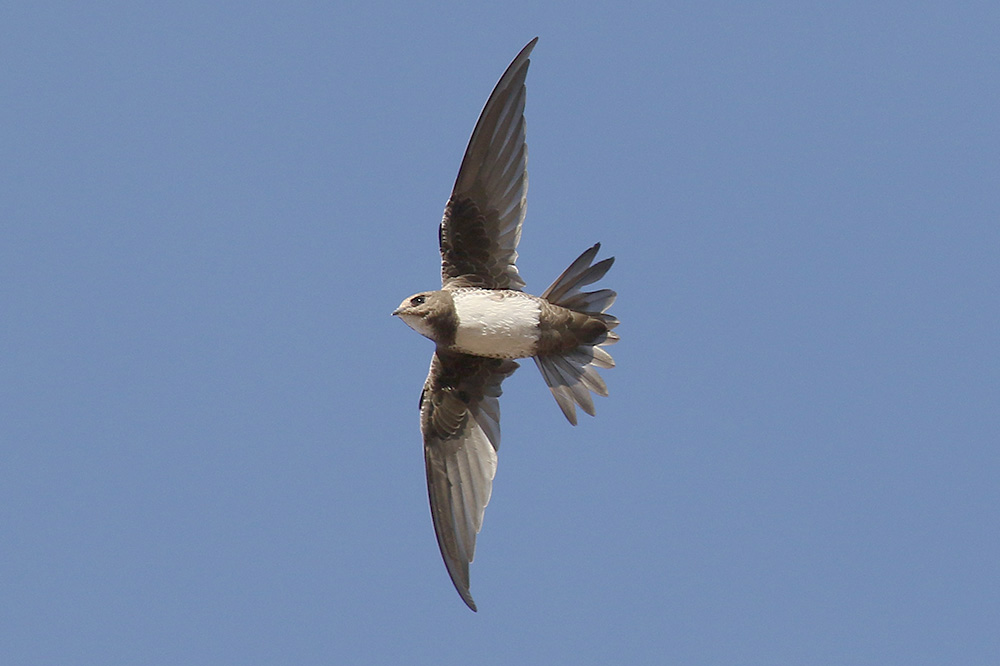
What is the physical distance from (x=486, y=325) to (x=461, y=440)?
29.1 inches

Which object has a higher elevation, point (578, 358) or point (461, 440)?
point (578, 358)

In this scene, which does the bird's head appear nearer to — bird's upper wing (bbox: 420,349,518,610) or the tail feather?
bird's upper wing (bbox: 420,349,518,610)

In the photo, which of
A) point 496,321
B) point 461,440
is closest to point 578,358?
point 496,321

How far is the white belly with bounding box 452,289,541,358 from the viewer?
6.55 m

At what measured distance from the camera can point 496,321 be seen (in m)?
6.55

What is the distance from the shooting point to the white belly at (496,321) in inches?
258

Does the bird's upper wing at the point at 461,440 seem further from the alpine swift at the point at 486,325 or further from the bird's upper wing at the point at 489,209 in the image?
the bird's upper wing at the point at 489,209

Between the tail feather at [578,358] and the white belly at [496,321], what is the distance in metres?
0.13

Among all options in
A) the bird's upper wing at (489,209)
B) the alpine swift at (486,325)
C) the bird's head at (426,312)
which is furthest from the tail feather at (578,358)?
the bird's head at (426,312)

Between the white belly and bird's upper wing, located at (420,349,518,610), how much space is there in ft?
0.93

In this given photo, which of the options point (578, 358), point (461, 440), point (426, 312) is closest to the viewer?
point (426, 312)

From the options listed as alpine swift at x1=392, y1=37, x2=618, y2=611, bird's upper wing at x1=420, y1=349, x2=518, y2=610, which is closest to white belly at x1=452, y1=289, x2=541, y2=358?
alpine swift at x1=392, y1=37, x2=618, y2=611

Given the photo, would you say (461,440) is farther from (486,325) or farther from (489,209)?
(489,209)

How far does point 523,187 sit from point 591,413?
1187mm
